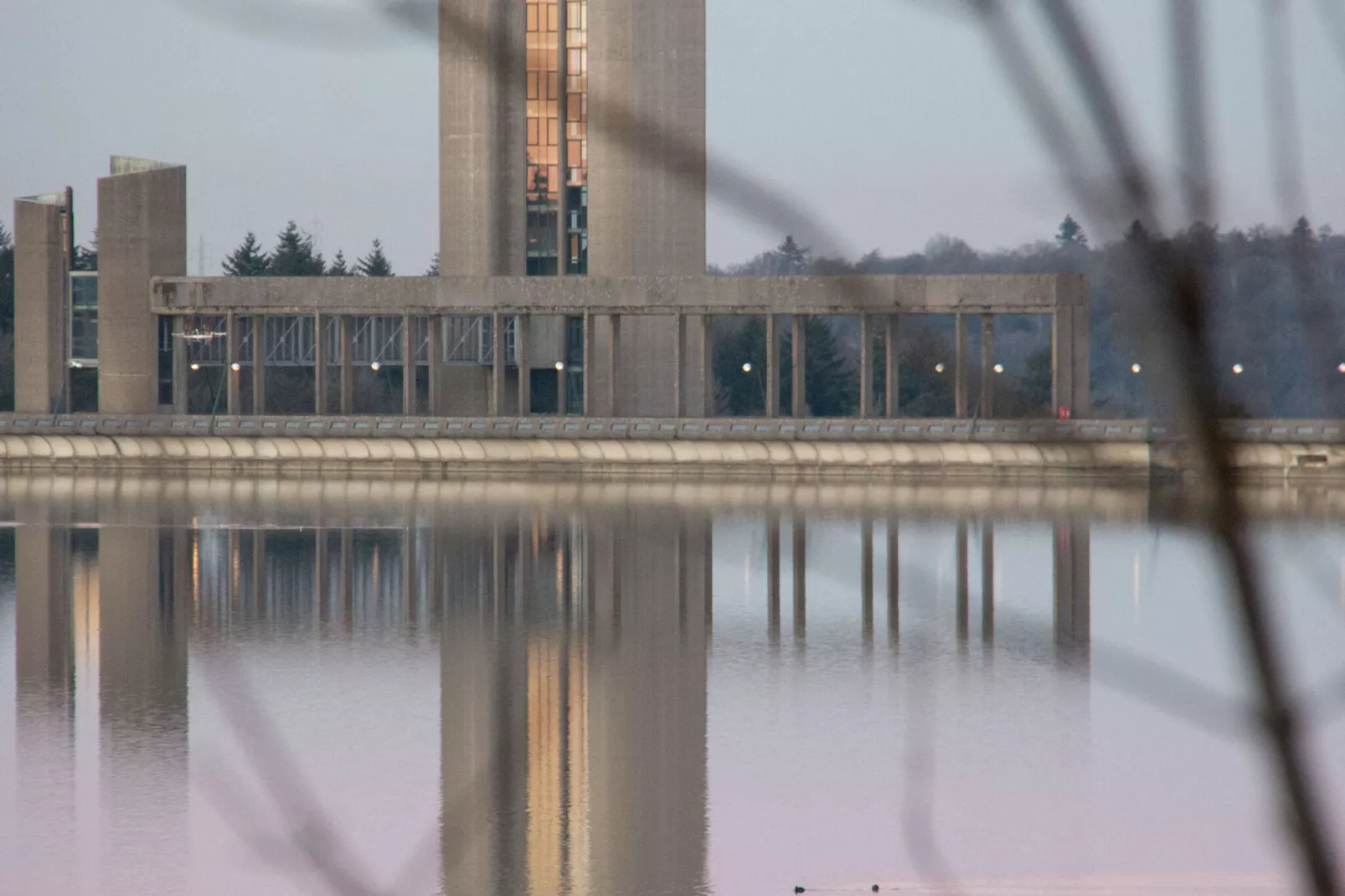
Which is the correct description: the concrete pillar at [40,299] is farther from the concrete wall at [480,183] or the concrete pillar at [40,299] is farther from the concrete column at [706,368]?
the concrete column at [706,368]

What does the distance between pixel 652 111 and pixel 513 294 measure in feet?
30.8

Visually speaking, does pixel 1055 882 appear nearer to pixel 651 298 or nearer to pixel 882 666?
pixel 882 666

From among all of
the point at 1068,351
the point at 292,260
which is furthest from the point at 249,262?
the point at 1068,351

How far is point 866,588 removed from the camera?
26.4m

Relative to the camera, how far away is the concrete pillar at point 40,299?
215 feet

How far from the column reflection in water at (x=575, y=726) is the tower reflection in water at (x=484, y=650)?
0.03m

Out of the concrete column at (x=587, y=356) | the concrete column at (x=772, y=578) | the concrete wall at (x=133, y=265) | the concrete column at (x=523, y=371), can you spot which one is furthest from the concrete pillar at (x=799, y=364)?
the concrete column at (x=772, y=578)

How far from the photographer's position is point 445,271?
78812 mm

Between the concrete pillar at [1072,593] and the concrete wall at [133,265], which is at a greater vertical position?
the concrete wall at [133,265]

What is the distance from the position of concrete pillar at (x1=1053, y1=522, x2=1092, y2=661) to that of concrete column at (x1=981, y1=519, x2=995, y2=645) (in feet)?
2.84

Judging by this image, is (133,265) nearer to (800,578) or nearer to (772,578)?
(800,578)

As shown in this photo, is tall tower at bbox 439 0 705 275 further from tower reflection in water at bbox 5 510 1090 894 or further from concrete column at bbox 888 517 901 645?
tower reflection in water at bbox 5 510 1090 894

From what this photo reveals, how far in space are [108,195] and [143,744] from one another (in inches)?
2048

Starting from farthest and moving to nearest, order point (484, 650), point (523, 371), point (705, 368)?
point (523, 371) → point (705, 368) → point (484, 650)
